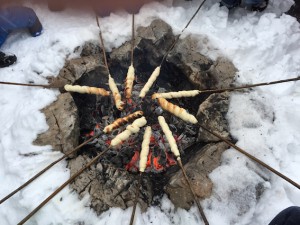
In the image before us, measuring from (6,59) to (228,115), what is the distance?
3.62 metres

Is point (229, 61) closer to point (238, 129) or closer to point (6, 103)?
point (238, 129)

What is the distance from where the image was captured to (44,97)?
13.8 feet

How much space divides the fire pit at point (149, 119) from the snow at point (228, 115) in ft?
0.45

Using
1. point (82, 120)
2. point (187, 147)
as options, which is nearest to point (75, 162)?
point (82, 120)

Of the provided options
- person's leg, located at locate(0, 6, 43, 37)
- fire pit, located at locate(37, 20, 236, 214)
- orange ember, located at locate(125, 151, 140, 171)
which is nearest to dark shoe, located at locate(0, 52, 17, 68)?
person's leg, located at locate(0, 6, 43, 37)

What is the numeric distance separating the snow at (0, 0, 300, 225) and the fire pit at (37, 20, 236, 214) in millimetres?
136

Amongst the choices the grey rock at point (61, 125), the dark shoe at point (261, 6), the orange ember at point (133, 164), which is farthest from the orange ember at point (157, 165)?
the dark shoe at point (261, 6)

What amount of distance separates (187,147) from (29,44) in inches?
128

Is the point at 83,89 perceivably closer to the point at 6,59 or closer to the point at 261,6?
the point at 6,59

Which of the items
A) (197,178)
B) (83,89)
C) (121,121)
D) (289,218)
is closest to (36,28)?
(83,89)

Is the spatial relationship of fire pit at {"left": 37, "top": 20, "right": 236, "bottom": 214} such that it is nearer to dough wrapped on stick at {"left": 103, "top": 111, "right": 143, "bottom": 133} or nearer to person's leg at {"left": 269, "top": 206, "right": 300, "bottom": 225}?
dough wrapped on stick at {"left": 103, "top": 111, "right": 143, "bottom": 133}

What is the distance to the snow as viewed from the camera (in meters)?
3.55

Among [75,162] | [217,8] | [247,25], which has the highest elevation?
[75,162]

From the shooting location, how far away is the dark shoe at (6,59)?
4891 millimetres
